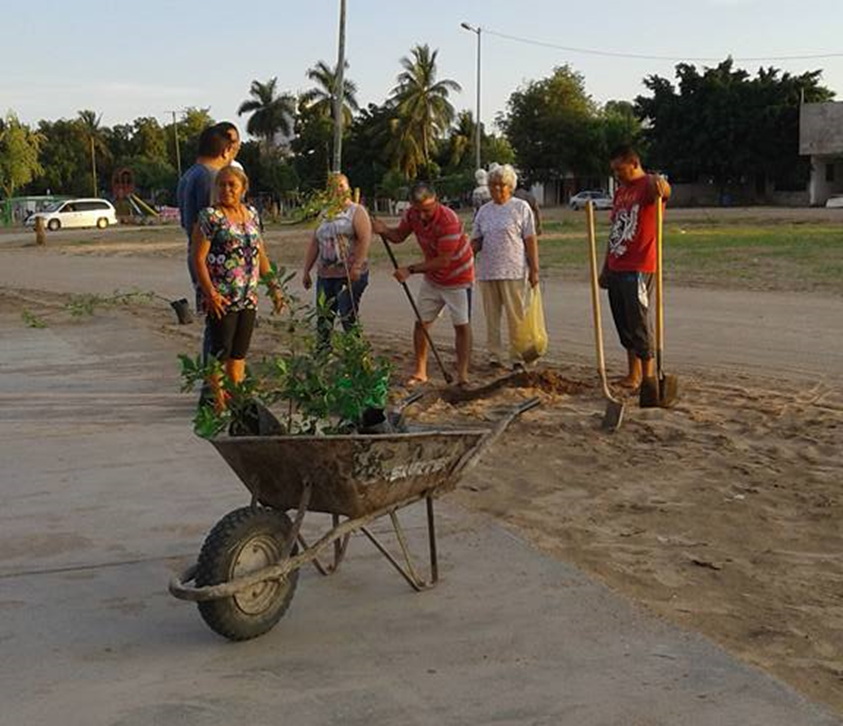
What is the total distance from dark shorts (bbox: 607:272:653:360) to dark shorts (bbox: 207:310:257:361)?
98.7 inches

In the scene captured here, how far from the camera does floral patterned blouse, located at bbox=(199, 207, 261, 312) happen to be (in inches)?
259

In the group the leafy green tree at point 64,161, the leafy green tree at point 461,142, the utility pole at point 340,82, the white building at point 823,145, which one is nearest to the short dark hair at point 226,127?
the utility pole at point 340,82

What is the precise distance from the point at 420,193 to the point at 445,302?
951 mm

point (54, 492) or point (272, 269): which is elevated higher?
point (272, 269)

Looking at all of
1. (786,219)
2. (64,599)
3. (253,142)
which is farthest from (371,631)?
(253,142)

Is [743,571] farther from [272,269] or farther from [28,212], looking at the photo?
[28,212]

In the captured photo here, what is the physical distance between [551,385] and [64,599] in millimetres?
4759

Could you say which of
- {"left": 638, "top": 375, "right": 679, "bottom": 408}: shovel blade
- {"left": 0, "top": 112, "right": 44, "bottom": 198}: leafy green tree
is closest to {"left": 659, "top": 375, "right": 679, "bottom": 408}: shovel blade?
{"left": 638, "top": 375, "right": 679, "bottom": 408}: shovel blade

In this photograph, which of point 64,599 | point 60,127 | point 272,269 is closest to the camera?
point 64,599

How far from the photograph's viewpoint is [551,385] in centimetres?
857

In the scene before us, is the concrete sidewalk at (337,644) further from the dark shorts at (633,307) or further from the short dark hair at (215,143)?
the dark shorts at (633,307)

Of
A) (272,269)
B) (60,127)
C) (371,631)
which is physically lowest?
(371,631)

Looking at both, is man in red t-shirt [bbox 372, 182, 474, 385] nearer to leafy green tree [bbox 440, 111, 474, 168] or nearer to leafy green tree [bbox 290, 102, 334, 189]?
leafy green tree [bbox 290, 102, 334, 189]

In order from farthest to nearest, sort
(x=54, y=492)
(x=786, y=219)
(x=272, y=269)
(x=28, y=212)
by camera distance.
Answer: (x=28, y=212) < (x=786, y=219) < (x=54, y=492) < (x=272, y=269)
